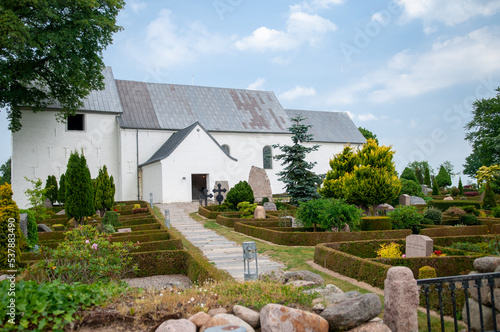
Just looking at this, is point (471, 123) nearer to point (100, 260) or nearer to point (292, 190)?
point (292, 190)

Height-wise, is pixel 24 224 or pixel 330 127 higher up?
pixel 330 127

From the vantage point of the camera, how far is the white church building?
2353 centimetres

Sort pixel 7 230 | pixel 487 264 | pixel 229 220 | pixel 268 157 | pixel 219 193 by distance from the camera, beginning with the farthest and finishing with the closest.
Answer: pixel 268 157
pixel 219 193
pixel 229 220
pixel 7 230
pixel 487 264

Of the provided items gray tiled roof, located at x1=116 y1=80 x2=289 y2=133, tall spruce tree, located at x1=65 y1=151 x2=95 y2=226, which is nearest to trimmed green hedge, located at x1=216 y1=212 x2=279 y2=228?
tall spruce tree, located at x1=65 y1=151 x2=95 y2=226

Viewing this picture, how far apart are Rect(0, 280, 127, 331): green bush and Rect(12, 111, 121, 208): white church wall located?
21.2m

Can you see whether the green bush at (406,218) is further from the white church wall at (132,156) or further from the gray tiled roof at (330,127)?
the gray tiled roof at (330,127)

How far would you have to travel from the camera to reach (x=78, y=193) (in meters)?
12.7

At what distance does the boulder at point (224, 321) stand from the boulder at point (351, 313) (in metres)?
0.87

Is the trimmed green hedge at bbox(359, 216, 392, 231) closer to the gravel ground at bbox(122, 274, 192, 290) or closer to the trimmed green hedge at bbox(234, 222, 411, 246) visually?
the trimmed green hedge at bbox(234, 222, 411, 246)

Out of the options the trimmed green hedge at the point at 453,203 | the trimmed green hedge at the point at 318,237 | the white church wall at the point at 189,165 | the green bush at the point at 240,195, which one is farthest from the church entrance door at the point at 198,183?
the trimmed green hedge at the point at 318,237

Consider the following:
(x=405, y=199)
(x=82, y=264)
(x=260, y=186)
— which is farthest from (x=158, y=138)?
(x=82, y=264)

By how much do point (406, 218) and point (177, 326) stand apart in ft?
35.5

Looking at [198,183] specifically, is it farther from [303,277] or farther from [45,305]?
[45,305]

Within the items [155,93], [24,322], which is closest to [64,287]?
[24,322]
